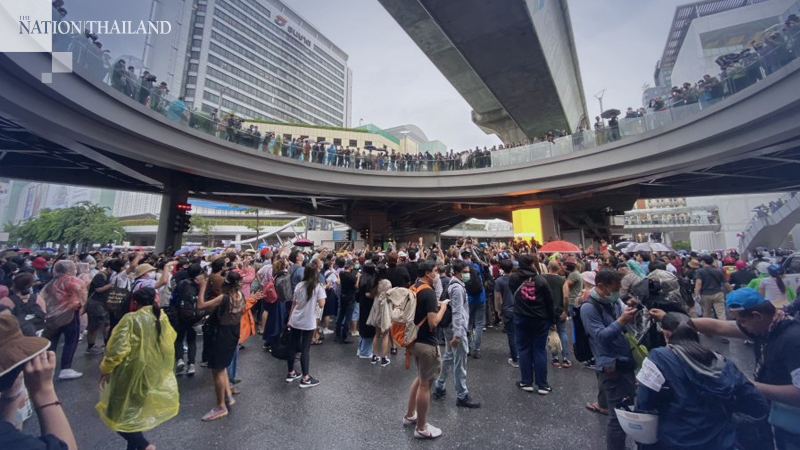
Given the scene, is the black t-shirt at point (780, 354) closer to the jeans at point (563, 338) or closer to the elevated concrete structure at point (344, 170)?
the jeans at point (563, 338)

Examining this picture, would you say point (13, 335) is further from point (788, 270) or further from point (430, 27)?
point (430, 27)

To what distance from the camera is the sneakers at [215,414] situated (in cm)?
391

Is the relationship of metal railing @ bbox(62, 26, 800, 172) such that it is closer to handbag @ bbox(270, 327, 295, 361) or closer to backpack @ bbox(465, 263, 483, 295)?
handbag @ bbox(270, 327, 295, 361)

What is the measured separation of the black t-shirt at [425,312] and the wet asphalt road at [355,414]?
111cm

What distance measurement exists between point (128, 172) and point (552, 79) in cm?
2627

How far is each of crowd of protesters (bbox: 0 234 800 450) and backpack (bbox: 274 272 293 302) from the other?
0.03 metres

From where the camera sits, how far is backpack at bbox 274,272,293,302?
582 centimetres

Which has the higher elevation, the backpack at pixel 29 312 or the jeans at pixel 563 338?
the backpack at pixel 29 312

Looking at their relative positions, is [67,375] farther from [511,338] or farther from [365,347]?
[511,338]

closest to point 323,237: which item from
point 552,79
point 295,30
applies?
point 552,79

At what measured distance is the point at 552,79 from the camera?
69.9 ft

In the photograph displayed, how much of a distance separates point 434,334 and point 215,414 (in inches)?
119

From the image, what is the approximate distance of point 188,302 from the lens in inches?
195

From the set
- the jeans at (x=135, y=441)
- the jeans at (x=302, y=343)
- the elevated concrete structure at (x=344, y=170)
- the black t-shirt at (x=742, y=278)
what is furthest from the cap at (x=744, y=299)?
the elevated concrete structure at (x=344, y=170)
